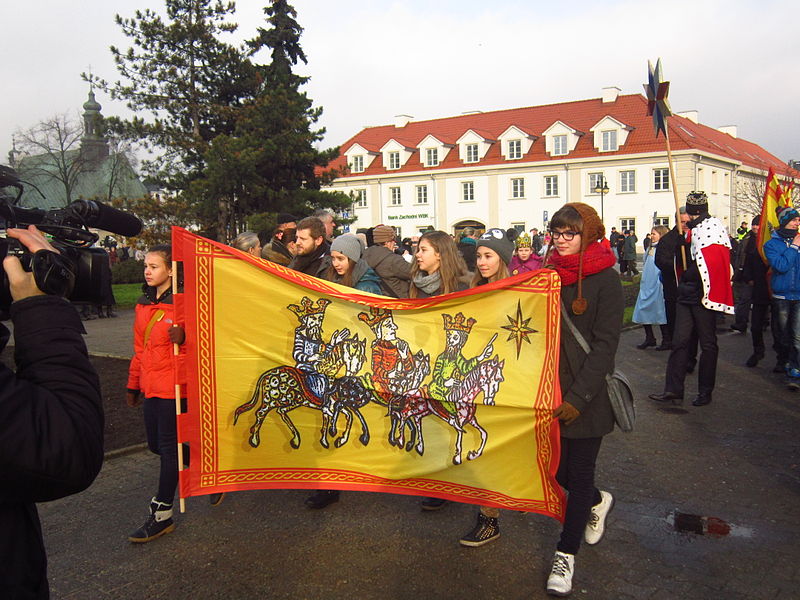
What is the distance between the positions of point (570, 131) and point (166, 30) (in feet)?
120

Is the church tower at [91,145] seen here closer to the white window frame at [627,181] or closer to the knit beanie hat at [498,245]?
the knit beanie hat at [498,245]

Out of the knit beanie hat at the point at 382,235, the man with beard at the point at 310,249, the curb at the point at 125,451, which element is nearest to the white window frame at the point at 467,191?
the knit beanie hat at the point at 382,235

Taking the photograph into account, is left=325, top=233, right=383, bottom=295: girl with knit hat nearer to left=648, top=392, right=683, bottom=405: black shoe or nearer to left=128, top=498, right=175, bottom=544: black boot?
left=128, top=498, right=175, bottom=544: black boot

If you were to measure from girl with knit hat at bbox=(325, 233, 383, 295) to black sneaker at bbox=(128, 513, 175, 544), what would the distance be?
213 cm

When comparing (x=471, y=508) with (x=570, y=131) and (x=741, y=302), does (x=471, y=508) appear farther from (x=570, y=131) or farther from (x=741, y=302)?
(x=570, y=131)

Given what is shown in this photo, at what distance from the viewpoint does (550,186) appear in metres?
54.9

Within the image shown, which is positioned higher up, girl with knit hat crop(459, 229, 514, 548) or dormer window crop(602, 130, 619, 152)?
dormer window crop(602, 130, 619, 152)

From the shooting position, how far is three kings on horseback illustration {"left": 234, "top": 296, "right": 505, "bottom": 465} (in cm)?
432

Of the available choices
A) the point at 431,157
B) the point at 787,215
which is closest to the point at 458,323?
the point at 787,215

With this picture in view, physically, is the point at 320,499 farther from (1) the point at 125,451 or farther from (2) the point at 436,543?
(1) the point at 125,451

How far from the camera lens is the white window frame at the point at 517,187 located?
5594 cm

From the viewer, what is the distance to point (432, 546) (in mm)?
4375

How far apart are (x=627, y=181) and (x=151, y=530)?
5230 cm

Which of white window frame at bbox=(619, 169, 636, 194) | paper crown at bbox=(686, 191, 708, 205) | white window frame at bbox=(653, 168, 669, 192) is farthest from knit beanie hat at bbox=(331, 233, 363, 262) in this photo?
white window frame at bbox=(619, 169, 636, 194)
